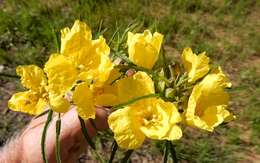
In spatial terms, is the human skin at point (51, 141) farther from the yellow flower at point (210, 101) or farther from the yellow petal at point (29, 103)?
the yellow flower at point (210, 101)

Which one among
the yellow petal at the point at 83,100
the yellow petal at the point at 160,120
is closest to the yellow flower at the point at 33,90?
the yellow petal at the point at 83,100

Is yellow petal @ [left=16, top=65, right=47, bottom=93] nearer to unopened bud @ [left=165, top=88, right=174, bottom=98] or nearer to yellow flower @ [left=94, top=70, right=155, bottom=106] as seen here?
yellow flower @ [left=94, top=70, right=155, bottom=106]

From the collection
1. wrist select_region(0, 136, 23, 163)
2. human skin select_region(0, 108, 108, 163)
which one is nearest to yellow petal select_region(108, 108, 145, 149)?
human skin select_region(0, 108, 108, 163)

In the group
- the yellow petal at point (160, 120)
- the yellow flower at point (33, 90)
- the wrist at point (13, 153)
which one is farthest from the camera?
the wrist at point (13, 153)

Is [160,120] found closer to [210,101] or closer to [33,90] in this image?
[210,101]

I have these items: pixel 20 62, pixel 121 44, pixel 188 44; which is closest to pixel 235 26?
pixel 188 44

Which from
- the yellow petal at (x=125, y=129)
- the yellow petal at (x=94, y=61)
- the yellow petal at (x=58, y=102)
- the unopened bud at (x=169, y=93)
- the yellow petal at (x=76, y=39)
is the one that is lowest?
the yellow petal at (x=125, y=129)

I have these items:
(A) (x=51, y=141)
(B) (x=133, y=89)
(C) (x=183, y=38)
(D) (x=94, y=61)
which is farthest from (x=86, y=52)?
(C) (x=183, y=38)
